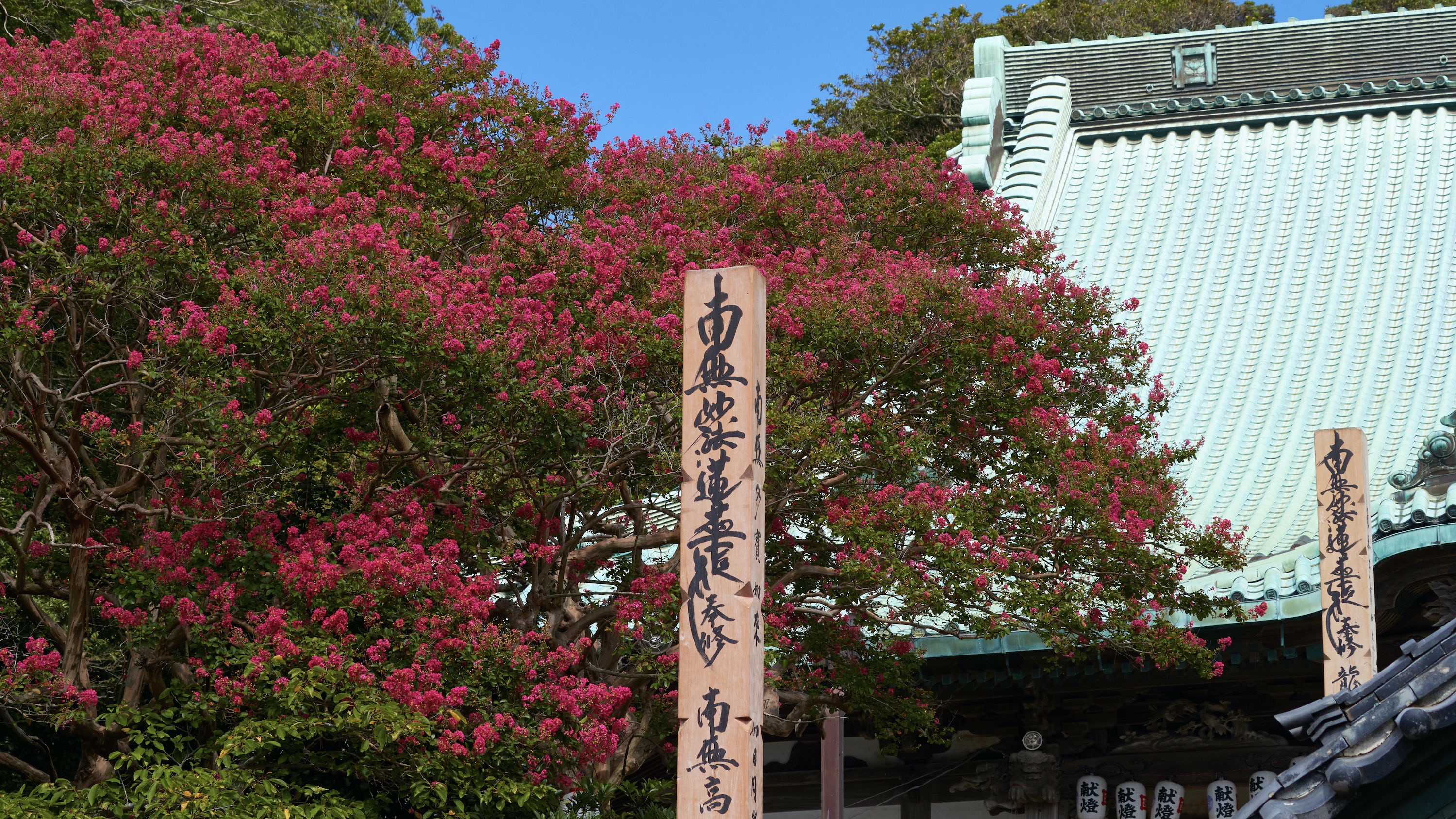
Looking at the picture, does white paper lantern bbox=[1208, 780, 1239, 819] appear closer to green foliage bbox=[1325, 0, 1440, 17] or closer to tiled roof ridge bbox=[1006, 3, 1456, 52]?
tiled roof ridge bbox=[1006, 3, 1456, 52]

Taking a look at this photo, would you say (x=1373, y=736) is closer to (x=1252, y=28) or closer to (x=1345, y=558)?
(x=1345, y=558)

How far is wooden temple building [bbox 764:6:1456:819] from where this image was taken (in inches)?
362

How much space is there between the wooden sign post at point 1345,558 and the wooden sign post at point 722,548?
3.73 metres

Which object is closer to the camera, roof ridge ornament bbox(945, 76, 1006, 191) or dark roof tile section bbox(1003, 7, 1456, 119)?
roof ridge ornament bbox(945, 76, 1006, 191)

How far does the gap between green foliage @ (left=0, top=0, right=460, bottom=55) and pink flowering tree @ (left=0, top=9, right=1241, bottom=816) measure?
2.84m

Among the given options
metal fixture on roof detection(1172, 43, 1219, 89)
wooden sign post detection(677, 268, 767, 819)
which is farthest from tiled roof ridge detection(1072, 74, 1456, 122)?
wooden sign post detection(677, 268, 767, 819)

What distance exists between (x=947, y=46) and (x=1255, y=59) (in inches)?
422

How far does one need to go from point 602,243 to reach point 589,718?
110 inches

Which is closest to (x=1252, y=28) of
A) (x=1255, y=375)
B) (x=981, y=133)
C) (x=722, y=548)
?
(x=981, y=133)

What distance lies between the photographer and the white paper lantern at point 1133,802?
1089cm

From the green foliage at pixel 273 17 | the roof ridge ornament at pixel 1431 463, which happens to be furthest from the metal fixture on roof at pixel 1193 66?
the roof ridge ornament at pixel 1431 463

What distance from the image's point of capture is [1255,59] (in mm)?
18062

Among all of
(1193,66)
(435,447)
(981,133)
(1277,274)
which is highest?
(1193,66)

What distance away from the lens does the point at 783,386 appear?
885cm
